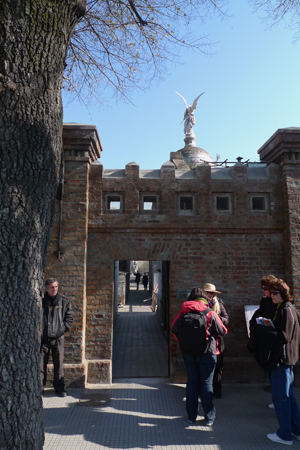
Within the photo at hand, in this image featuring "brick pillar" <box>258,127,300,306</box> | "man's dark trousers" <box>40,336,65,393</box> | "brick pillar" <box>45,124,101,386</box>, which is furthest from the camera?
"brick pillar" <box>258,127,300,306</box>

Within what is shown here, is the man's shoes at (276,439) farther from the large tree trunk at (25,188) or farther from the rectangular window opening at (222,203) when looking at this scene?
the rectangular window opening at (222,203)

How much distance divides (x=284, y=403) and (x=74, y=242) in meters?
4.15

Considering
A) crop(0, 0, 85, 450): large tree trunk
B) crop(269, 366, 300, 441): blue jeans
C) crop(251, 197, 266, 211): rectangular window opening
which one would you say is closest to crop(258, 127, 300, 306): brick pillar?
crop(251, 197, 266, 211): rectangular window opening

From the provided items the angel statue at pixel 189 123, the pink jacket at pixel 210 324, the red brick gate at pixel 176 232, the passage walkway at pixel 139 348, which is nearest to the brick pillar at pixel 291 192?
the red brick gate at pixel 176 232

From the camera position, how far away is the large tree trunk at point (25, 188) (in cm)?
272

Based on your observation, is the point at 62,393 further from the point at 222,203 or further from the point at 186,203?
the point at 222,203

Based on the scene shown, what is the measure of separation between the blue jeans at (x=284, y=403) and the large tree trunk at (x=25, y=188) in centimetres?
273

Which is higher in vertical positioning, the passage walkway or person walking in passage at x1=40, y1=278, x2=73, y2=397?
person walking in passage at x1=40, y1=278, x2=73, y2=397

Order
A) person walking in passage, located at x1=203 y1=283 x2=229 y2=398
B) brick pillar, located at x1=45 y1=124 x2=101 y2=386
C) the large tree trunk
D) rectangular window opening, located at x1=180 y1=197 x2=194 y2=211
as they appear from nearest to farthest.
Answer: the large tree trunk, person walking in passage, located at x1=203 y1=283 x2=229 y2=398, brick pillar, located at x1=45 y1=124 x2=101 y2=386, rectangular window opening, located at x1=180 y1=197 x2=194 y2=211

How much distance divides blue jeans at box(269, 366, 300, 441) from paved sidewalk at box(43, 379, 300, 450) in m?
0.18

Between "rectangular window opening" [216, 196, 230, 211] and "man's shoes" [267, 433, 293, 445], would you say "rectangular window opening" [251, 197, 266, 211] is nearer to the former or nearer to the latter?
"rectangular window opening" [216, 196, 230, 211]

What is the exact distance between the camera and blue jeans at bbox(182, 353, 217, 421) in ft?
15.5

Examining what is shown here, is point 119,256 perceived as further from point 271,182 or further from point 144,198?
point 271,182

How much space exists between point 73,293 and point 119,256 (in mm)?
1068
